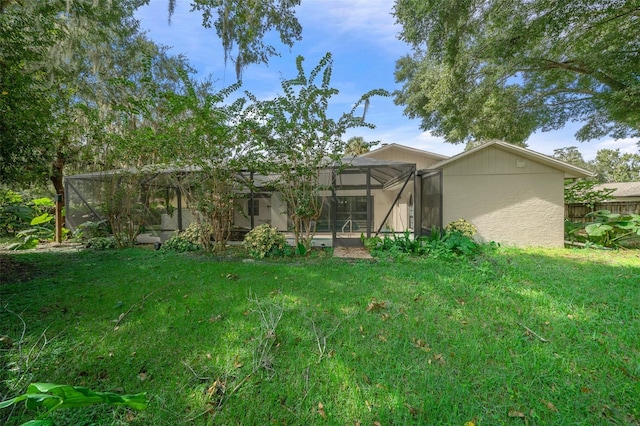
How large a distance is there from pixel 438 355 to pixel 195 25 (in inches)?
335

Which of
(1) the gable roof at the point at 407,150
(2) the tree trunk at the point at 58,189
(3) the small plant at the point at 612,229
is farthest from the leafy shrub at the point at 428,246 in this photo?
(2) the tree trunk at the point at 58,189

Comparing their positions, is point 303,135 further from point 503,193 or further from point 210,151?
point 503,193

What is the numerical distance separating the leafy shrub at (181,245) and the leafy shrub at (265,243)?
1.67 m

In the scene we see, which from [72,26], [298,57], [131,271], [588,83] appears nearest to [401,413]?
[131,271]

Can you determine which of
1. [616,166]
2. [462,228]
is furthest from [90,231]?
[616,166]

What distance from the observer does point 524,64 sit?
29.8 ft

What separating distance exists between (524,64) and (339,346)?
11.7m

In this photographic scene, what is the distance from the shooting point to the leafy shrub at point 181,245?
22.9 ft

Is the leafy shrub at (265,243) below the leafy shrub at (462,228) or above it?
below

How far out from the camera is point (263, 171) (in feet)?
20.6

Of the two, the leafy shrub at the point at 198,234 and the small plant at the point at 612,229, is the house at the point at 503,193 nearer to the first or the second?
the small plant at the point at 612,229

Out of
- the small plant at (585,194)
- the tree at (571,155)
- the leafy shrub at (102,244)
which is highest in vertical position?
the tree at (571,155)

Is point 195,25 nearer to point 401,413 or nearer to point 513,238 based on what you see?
point 401,413

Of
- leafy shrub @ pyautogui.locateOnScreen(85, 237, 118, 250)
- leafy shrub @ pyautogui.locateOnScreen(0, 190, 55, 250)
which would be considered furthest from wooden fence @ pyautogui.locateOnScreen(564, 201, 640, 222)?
leafy shrub @ pyautogui.locateOnScreen(0, 190, 55, 250)
